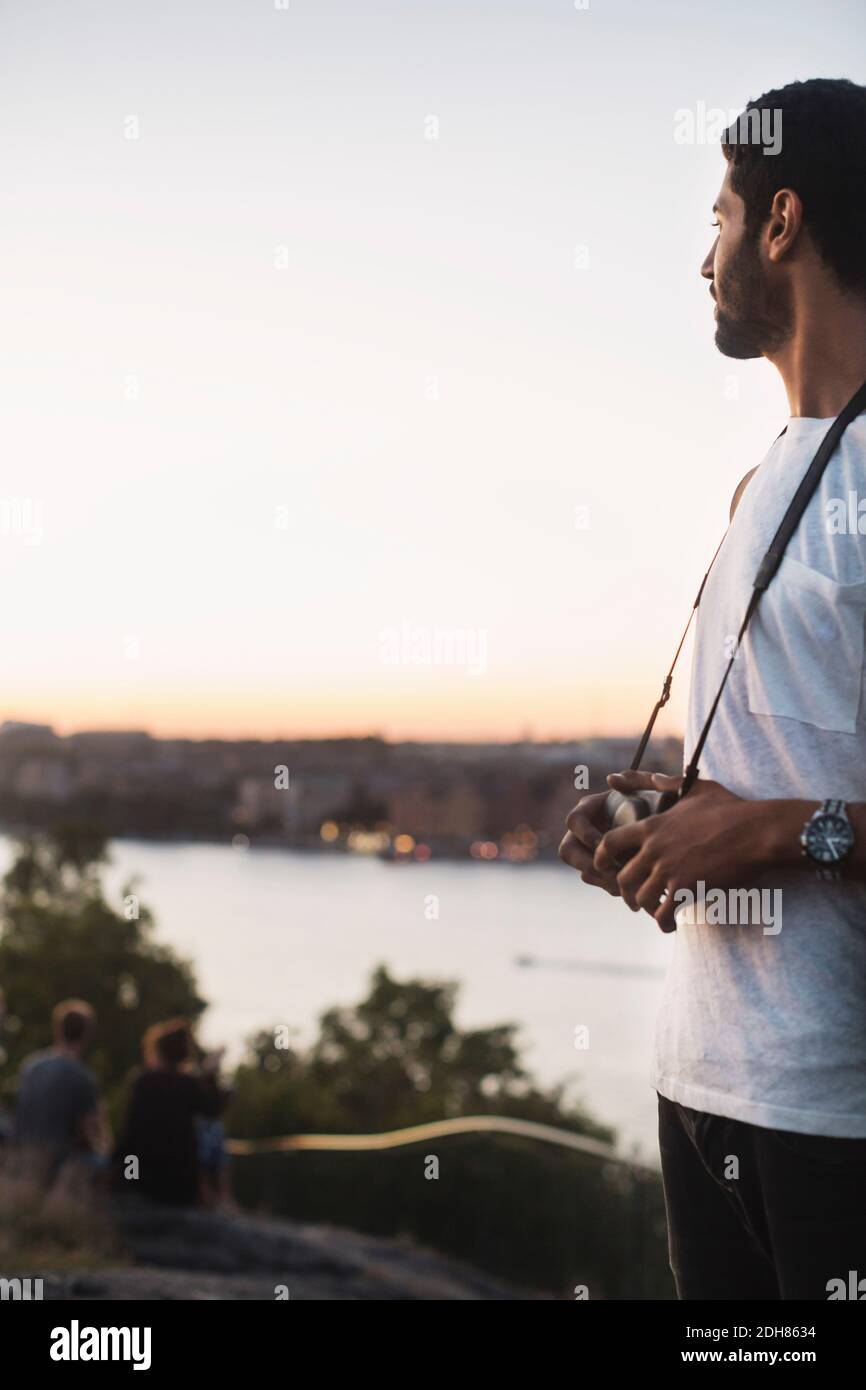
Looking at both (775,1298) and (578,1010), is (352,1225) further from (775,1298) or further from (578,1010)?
(578,1010)

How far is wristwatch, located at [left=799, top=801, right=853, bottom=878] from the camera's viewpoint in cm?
103

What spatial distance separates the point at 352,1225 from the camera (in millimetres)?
7887

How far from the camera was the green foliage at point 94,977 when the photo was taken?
2428 cm

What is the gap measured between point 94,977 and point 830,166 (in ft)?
84.9

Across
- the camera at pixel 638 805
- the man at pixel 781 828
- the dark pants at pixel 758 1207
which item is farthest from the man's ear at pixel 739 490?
the dark pants at pixel 758 1207

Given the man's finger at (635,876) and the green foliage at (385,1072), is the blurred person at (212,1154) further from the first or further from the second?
the green foliage at (385,1072)

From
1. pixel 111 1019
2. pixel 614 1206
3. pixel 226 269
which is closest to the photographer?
pixel 614 1206

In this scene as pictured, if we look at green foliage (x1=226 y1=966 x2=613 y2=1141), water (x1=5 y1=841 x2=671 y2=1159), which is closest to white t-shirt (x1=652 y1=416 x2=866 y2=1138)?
green foliage (x1=226 y1=966 x2=613 y2=1141)

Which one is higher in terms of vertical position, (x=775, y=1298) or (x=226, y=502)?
(x=226, y=502)

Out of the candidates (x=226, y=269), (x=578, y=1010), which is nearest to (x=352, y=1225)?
(x=226, y=269)

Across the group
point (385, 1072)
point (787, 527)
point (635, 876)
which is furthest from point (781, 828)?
point (385, 1072)
